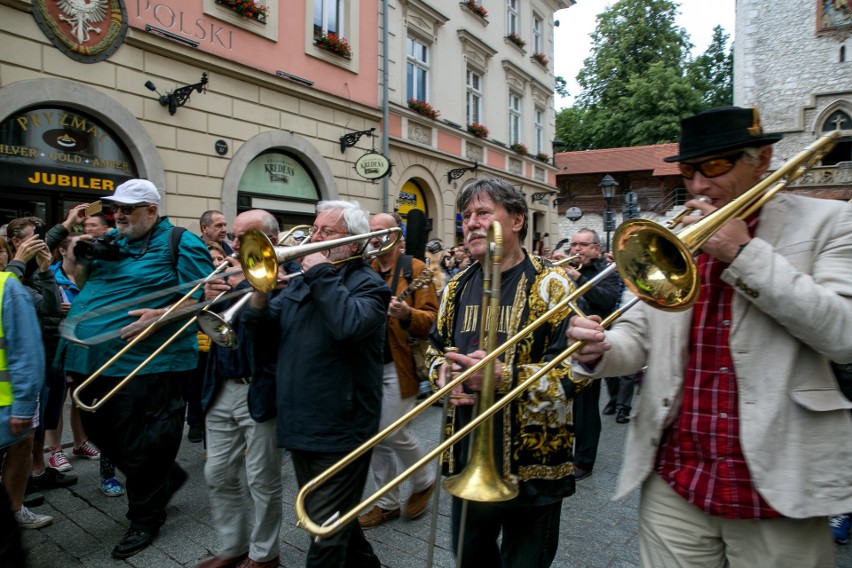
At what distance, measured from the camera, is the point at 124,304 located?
3490 millimetres

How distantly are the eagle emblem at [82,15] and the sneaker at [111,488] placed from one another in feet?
20.4

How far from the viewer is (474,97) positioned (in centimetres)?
1733

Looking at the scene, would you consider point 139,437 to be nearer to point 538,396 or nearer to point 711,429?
point 538,396

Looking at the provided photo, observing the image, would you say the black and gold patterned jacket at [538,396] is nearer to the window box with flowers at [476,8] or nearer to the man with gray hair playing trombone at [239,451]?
the man with gray hair playing trombone at [239,451]

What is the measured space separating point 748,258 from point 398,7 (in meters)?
13.6

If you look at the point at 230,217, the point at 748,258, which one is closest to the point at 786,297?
the point at 748,258

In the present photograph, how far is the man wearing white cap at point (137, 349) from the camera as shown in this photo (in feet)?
11.3

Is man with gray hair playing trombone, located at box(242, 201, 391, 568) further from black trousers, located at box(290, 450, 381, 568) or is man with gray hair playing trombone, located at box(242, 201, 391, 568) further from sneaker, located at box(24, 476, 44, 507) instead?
sneaker, located at box(24, 476, 44, 507)

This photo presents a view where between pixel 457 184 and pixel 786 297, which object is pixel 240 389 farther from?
pixel 457 184

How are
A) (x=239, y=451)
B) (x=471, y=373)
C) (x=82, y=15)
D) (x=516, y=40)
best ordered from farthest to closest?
(x=516, y=40), (x=82, y=15), (x=239, y=451), (x=471, y=373)

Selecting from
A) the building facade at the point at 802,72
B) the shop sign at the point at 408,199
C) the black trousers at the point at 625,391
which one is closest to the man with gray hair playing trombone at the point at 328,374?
the black trousers at the point at 625,391

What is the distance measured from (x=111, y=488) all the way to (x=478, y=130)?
14.4m

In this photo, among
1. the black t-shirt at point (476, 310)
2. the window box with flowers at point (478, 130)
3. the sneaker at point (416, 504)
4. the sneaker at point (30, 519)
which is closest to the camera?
the black t-shirt at point (476, 310)

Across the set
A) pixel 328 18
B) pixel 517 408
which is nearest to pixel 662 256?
pixel 517 408
